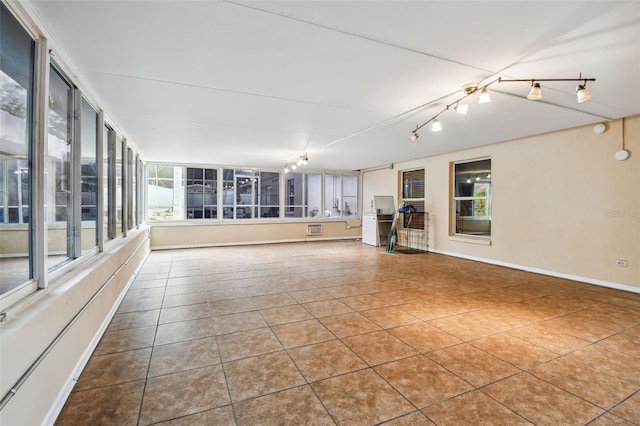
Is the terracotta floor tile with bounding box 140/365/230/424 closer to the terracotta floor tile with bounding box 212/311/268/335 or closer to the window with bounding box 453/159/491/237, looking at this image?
the terracotta floor tile with bounding box 212/311/268/335

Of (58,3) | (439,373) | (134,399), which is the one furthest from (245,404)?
(58,3)

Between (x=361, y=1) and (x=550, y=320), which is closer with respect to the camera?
(x=361, y=1)

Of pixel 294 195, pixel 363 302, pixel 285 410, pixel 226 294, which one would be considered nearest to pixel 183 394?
pixel 285 410

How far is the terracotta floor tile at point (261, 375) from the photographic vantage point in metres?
2.00

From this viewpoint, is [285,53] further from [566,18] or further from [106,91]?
[106,91]

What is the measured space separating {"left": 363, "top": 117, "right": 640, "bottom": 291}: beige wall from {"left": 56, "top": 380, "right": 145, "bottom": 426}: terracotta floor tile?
6.09 m

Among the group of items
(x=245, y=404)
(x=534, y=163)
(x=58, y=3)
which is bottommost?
(x=245, y=404)

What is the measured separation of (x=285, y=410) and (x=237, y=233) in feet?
24.9

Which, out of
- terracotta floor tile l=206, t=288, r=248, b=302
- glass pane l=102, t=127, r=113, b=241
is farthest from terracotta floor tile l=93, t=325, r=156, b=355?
glass pane l=102, t=127, r=113, b=241

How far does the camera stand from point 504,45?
7.44ft

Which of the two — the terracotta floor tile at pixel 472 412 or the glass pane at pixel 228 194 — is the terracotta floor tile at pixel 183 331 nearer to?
the terracotta floor tile at pixel 472 412

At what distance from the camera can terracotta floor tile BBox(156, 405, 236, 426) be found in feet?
5.55

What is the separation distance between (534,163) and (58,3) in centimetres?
655

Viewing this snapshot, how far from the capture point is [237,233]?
8.99 metres
